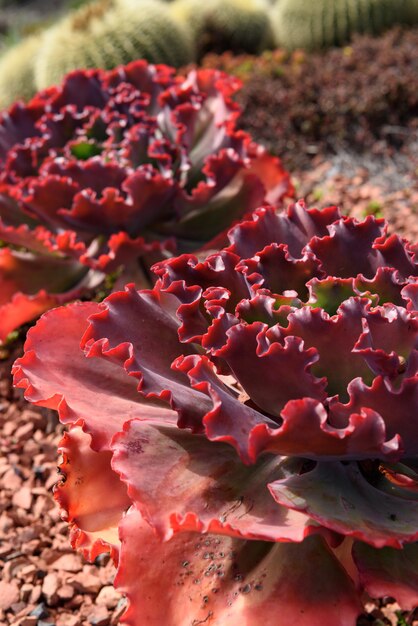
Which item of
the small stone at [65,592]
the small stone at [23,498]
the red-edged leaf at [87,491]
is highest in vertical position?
the red-edged leaf at [87,491]

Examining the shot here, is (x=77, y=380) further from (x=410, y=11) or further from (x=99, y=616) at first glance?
(x=410, y=11)

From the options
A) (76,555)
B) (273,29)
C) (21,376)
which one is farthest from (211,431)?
(273,29)

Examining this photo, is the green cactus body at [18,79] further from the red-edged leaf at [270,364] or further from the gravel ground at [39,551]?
the red-edged leaf at [270,364]

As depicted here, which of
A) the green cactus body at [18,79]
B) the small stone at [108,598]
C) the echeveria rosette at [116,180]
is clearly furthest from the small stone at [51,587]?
the green cactus body at [18,79]

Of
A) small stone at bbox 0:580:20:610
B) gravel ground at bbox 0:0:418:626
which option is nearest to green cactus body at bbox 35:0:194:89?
gravel ground at bbox 0:0:418:626

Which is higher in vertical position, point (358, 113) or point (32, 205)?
point (32, 205)

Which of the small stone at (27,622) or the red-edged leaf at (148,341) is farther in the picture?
the small stone at (27,622)

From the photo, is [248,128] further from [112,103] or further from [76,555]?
[76,555]
